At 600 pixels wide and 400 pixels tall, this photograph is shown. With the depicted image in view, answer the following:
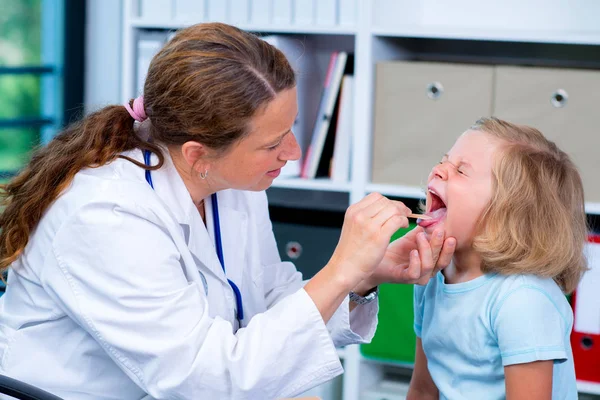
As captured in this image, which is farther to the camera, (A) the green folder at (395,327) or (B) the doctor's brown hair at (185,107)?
(A) the green folder at (395,327)

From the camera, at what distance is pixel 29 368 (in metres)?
1.28

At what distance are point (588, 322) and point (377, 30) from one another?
89 centimetres

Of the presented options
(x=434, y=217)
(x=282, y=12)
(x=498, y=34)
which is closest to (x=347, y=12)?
(x=282, y=12)

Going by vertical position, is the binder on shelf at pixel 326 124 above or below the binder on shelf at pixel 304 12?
below

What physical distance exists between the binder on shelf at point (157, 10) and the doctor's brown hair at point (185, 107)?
1002 mm

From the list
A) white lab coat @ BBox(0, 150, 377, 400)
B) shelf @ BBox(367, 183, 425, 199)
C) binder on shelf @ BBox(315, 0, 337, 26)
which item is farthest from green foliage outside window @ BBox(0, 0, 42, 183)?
white lab coat @ BBox(0, 150, 377, 400)

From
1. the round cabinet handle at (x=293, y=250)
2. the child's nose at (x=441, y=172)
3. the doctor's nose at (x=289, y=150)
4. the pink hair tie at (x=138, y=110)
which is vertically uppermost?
the pink hair tie at (x=138, y=110)

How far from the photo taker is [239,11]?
226cm

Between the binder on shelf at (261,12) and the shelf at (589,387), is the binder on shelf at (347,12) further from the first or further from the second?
the shelf at (589,387)

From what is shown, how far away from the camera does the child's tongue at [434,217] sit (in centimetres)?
136

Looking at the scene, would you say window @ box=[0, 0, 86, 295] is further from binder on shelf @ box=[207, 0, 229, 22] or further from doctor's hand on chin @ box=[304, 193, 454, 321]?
doctor's hand on chin @ box=[304, 193, 454, 321]

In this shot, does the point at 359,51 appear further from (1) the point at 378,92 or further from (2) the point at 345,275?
(2) the point at 345,275

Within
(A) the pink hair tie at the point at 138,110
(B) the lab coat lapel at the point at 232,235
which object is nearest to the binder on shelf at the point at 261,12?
(B) the lab coat lapel at the point at 232,235

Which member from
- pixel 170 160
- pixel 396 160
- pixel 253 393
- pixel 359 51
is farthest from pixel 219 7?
pixel 253 393
